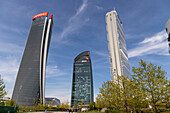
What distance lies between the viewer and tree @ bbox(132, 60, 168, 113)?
51.9ft

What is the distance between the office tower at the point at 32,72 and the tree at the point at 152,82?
13670cm

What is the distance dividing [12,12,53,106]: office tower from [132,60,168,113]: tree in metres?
137

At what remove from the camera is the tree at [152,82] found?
15820 millimetres

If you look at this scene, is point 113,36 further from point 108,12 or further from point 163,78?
point 163,78

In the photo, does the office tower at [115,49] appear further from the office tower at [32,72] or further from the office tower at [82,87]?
the office tower at [32,72]

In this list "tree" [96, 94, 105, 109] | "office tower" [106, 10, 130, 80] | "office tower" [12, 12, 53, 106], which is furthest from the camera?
"office tower" [106, 10, 130, 80]

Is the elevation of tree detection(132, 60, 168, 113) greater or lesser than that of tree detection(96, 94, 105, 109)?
greater

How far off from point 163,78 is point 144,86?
10.6 ft

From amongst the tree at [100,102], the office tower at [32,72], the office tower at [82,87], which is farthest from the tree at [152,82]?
the office tower at [82,87]

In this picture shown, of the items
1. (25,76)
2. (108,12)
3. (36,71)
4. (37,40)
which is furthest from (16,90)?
(108,12)

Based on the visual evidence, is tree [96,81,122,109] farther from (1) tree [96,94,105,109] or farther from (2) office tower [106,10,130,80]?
(2) office tower [106,10,130,80]

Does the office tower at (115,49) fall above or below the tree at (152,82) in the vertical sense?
above

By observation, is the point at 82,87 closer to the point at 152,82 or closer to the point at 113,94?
the point at 113,94

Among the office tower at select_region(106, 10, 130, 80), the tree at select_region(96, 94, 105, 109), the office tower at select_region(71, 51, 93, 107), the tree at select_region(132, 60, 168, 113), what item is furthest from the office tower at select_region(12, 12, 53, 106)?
the tree at select_region(132, 60, 168, 113)
